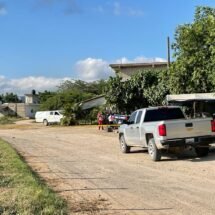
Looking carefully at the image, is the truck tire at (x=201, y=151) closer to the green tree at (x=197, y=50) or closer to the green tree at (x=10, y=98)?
the green tree at (x=197, y=50)

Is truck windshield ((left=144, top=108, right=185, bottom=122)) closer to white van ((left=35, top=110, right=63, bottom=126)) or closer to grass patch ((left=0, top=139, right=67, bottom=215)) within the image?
grass patch ((left=0, top=139, right=67, bottom=215))

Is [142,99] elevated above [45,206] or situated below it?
above

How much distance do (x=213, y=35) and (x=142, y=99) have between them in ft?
84.3

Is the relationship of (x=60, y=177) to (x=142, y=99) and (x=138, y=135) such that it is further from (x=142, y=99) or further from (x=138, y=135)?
(x=142, y=99)

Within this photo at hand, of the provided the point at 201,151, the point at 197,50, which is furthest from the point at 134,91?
the point at 201,151

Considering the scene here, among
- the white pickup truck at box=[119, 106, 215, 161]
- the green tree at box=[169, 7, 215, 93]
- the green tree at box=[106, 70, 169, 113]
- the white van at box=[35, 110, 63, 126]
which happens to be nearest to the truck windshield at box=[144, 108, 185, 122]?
the white pickup truck at box=[119, 106, 215, 161]

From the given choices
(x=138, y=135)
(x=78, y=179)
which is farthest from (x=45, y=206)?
(x=138, y=135)

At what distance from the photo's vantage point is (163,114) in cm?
1869

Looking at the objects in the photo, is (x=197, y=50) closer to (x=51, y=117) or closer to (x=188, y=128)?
(x=188, y=128)

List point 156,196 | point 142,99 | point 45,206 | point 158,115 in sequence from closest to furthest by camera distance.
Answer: point 45,206 < point 156,196 < point 158,115 < point 142,99

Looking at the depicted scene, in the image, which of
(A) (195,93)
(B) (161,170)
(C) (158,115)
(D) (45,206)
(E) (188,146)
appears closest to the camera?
(D) (45,206)

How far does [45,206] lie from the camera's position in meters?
8.87

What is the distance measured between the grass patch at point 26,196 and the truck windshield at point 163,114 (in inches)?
250

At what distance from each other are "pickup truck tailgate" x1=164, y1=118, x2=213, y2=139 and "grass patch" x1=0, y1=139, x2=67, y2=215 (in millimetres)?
5199
